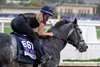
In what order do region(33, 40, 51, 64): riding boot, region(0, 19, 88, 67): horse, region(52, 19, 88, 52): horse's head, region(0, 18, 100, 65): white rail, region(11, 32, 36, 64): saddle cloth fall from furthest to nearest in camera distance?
region(0, 18, 100, 65): white rail < region(52, 19, 88, 52): horse's head < region(33, 40, 51, 64): riding boot < region(11, 32, 36, 64): saddle cloth < region(0, 19, 88, 67): horse

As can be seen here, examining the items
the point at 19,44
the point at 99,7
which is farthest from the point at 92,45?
the point at 99,7

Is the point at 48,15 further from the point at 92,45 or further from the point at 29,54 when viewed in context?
the point at 92,45

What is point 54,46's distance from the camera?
8062 mm

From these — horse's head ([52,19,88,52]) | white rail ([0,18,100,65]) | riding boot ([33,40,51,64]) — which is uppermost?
horse's head ([52,19,88,52])

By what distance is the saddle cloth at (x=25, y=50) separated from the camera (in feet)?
24.7

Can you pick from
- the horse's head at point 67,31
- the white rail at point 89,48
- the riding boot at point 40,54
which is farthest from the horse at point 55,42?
the white rail at point 89,48

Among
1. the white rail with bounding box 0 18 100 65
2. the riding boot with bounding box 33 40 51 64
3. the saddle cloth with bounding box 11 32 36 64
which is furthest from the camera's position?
the white rail with bounding box 0 18 100 65

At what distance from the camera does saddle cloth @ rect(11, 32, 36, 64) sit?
7.54 metres

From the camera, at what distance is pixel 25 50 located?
7617 mm

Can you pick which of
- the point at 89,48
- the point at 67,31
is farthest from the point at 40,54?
the point at 89,48

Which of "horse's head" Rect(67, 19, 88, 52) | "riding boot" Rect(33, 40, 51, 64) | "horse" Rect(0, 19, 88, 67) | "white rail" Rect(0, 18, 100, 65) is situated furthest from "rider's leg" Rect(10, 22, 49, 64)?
"white rail" Rect(0, 18, 100, 65)

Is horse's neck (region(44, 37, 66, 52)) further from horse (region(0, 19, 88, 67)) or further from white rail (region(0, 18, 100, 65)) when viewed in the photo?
white rail (region(0, 18, 100, 65))

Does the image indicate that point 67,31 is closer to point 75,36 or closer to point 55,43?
point 75,36

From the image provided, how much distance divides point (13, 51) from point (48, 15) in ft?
2.98
